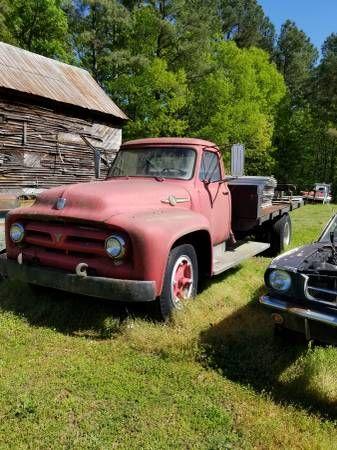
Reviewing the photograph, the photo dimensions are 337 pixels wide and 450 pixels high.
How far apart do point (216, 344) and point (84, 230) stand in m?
1.75

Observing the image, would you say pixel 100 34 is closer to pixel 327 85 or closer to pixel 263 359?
pixel 327 85

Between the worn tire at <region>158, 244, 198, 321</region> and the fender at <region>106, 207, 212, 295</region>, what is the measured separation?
0.19 meters

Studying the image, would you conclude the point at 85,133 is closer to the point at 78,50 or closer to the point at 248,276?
the point at 248,276

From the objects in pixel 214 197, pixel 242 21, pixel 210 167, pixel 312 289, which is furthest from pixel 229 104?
pixel 312 289

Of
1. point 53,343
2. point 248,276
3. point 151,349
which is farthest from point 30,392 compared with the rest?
point 248,276

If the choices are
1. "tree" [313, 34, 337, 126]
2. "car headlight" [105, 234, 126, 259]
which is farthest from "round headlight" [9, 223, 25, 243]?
"tree" [313, 34, 337, 126]

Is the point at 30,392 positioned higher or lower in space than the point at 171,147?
lower

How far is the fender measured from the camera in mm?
4496

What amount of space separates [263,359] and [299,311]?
0.78m

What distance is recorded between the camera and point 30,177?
17094 mm

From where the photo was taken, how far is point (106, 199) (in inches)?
193

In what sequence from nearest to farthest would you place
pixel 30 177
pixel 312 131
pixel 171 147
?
pixel 171 147 → pixel 30 177 → pixel 312 131

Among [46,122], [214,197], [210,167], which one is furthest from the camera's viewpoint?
[46,122]

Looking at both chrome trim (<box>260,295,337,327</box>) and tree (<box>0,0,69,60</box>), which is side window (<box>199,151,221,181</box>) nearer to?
chrome trim (<box>260,295,337,327</box>)
